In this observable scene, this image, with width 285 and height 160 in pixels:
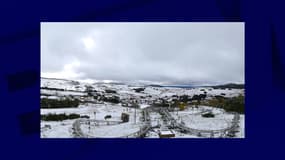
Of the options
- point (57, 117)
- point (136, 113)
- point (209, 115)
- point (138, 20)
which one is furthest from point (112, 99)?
point (209, 115)

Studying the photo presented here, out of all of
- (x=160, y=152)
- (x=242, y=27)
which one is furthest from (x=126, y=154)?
(x=242, y=27)

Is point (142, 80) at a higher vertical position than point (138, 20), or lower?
lower

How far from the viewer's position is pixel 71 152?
7.48 feet

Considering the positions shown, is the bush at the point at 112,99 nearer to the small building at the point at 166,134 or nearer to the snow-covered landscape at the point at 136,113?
the snow-covered landscape at the point at 136,113

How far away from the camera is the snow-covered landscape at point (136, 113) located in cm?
229

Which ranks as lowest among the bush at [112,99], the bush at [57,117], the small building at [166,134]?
the small building at [166,134]

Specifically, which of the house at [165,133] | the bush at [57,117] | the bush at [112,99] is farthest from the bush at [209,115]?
the bush at [57,117]

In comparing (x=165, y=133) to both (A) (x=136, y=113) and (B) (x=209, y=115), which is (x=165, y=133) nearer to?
(A) (x=136, y=113)

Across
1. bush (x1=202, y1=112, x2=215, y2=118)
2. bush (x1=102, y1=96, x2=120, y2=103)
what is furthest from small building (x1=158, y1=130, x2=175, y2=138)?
bush (x1=102, y1=96, x2=120, y2=103)

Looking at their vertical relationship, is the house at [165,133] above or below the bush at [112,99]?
below

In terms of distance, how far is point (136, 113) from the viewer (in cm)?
232

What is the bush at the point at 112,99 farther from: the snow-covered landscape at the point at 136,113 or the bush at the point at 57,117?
the bush at the point at 57,117
